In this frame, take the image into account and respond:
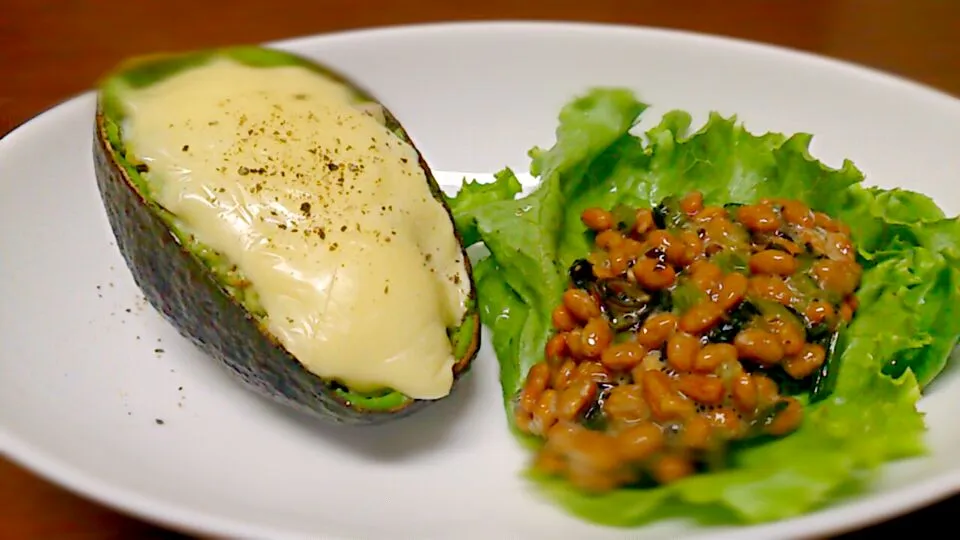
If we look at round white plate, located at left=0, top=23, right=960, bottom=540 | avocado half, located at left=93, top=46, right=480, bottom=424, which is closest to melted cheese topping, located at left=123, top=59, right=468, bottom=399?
avocado half, located at left=93, top=46, right=480, bottom=424

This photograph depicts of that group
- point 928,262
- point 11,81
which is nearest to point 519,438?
point 928,262

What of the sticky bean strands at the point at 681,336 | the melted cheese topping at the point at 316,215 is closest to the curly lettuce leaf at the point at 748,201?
the sticky bean strands at the point at 681,336

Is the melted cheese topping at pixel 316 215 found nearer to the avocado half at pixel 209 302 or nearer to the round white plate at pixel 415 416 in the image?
the avocado half at pixel 209 302

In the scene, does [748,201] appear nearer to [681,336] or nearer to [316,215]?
[681,336]

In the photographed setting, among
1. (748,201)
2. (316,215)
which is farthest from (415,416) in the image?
(748,201)

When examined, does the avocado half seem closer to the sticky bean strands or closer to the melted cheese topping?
the melted cheese topping

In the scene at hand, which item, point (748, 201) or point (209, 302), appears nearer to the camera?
point (209, 302)
